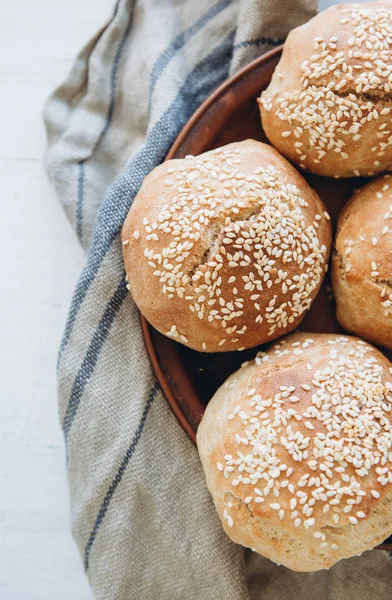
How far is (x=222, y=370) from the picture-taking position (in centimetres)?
181

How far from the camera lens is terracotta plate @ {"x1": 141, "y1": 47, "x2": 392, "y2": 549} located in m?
1.73

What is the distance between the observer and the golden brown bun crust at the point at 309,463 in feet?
4.68

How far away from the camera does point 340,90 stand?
156cm

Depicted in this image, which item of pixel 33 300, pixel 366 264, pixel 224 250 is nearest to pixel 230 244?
pixel 224 250

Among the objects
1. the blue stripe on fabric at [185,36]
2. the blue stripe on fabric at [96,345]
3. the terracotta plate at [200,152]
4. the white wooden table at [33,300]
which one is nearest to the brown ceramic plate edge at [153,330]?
the terracotta plate at [200,152]

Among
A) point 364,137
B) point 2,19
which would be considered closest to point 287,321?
point 364,137

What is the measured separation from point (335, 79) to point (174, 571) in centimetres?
143

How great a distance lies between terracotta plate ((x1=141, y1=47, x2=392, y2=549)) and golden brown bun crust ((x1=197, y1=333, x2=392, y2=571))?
0.77ft

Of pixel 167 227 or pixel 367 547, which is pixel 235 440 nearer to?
pixel 367 547

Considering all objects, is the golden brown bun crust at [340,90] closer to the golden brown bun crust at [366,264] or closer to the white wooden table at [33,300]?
the golden brown bun crust at [366,264]

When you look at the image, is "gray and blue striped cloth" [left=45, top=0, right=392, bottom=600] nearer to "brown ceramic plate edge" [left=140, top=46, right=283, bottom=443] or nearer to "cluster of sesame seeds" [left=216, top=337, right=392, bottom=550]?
"brown ceramic plate edge" [left=140, top=46, right=283, bottom=443]

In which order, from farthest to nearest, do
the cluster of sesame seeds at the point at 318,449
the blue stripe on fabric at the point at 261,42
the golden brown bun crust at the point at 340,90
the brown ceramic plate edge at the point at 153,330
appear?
1. the blue stripe on fabric at the point at 261,42
2. the brown ceramic plate edge at the point at 153,330
3. the golden brown bun crust at the point at 340,90
4. the cluster of sesame seeds at the point at 318,449

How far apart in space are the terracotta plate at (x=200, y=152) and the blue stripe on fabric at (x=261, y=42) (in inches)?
3.8

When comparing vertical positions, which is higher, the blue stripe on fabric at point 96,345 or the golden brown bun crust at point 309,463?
the golden brown bun crust at point 309,463
